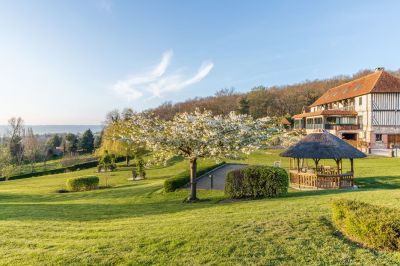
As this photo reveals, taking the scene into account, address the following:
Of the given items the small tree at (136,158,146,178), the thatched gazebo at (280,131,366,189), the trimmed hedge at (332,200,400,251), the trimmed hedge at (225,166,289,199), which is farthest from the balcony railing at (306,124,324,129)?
the trimmed hedge at (332,200,400,251)

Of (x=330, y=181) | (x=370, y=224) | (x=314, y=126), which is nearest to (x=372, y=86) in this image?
(x=314, y=126)

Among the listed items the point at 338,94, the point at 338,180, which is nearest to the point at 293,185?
the point at 338,180

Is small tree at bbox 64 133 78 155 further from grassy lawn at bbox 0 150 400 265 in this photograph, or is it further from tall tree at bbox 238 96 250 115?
grassy lawn at bbox 0 150 400 265

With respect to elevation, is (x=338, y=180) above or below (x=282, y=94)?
below

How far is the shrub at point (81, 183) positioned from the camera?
23.2m

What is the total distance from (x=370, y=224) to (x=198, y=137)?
8.45 meters

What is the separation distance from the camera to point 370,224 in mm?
5910

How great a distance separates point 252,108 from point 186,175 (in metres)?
51.5

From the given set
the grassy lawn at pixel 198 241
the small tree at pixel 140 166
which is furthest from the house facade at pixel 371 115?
the grassy lawn at pixel 198 241

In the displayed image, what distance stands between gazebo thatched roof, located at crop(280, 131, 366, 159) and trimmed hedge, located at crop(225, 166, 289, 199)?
4148 millimetres

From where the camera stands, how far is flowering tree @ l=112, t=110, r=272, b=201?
13.4m

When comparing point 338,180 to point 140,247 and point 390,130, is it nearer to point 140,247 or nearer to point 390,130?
point 140,247

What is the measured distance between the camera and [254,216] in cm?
810

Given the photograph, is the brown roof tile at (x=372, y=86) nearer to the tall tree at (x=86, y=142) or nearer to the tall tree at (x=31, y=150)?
the tall tree at (x=31, y=150)
